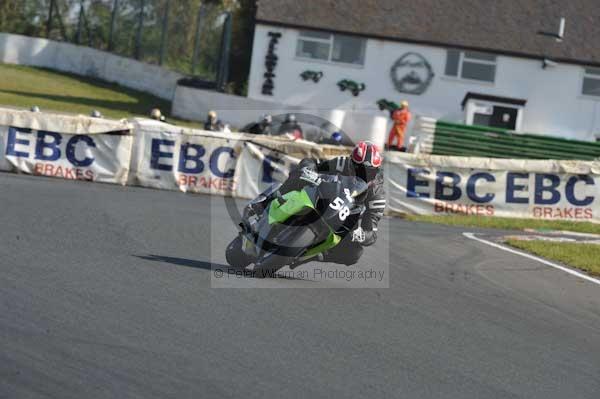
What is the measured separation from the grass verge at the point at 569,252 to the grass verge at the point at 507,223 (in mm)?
2390

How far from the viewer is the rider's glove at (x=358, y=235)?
10.2 m

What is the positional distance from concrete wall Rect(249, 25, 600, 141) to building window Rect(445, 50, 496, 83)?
0.62 feet

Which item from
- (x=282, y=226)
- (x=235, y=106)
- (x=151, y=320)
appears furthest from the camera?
(x=235, y=106)

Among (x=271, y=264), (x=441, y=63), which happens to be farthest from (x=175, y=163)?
(x=441, y=63)

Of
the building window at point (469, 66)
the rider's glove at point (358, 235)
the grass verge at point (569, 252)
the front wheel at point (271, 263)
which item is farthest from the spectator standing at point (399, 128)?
the front wheel at point (271, 263)

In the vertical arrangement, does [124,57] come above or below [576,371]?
above

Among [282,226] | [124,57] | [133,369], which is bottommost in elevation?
[133,369]

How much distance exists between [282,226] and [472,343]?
6.69 feet

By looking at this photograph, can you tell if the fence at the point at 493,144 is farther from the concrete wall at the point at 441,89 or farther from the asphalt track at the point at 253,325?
the asphalt track at the point at 253,325

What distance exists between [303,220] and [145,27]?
34269 mm

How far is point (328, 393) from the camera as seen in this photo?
6.38 meters

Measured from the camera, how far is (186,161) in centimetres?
1930

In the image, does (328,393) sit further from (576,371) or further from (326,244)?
(326,244)

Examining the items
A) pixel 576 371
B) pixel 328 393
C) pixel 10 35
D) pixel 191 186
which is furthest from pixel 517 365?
pixel 10 35
